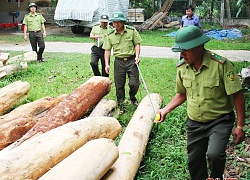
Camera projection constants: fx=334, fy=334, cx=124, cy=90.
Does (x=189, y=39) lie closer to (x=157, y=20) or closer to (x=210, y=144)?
(x=210, y=144)

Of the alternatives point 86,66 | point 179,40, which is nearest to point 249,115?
point 179,40

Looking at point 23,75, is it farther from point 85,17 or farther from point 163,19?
point 163,19

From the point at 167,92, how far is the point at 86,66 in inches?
148

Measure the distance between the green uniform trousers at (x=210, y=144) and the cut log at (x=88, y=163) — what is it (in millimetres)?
807

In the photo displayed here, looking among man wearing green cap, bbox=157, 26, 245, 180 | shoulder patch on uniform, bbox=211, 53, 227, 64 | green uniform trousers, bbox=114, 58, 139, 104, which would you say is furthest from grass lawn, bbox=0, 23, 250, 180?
shoulder patch on uniform, bbox=211, 53, 227, 64

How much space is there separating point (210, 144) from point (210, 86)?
21.0 inches

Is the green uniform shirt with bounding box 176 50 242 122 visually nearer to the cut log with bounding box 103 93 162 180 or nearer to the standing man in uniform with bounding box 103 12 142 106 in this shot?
the cut log with bounding box 103 93 162 180

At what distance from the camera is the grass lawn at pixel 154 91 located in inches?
166

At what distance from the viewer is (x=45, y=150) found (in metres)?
3.26

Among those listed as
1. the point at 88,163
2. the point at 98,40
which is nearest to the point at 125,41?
the point at 98,40

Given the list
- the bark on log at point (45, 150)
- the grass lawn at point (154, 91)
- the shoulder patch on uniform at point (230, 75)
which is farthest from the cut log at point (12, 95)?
the shoulder patch on uniform at point (230, 75)

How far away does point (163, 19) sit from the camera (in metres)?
22.9

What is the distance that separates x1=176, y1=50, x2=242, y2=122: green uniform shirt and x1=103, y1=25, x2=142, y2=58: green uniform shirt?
2.87 metres

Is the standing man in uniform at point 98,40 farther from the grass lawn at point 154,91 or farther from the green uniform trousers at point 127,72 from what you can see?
the green uniform trousers at point 127,72
